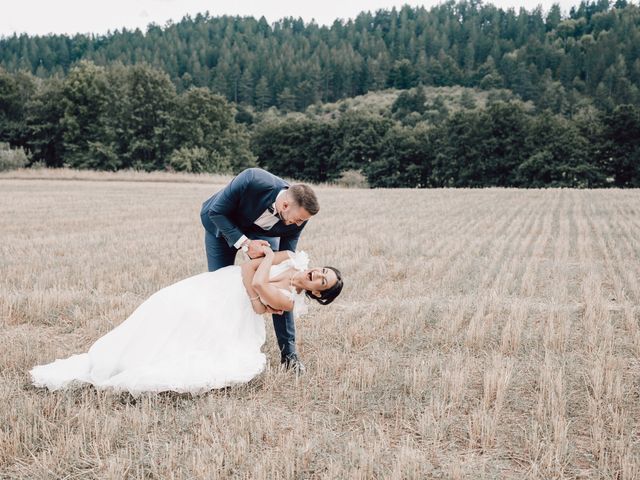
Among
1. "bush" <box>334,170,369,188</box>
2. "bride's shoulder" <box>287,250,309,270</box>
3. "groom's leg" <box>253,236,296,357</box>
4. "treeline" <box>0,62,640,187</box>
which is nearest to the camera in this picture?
"bride's shoulder" <box>287,250,309,270</box>

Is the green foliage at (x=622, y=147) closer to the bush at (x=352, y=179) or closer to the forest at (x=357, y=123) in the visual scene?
the forest at (x=357, y=123)

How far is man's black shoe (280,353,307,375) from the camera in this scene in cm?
470

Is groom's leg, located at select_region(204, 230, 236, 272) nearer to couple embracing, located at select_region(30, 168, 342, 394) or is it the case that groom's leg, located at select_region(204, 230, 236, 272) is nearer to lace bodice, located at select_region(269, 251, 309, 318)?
couple embracing, located at select_region(30, 168, 342, 394)

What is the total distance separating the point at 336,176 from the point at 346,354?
62.0 m

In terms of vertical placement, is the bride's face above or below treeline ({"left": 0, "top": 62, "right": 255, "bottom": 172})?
below

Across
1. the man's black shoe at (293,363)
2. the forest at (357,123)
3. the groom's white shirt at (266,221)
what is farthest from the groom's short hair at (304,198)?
the forest at (357,123)

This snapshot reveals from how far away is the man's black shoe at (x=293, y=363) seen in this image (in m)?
4.70

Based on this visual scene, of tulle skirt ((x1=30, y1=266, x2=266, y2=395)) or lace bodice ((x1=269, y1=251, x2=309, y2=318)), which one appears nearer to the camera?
tulle skirt ((x1=30, y1=266, x2=266, y2=395))

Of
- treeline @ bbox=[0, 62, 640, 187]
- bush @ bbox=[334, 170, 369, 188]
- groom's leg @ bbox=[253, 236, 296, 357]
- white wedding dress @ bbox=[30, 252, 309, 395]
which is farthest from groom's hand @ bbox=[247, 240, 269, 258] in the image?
bush @ bbox=[334, 170, 369, 188]

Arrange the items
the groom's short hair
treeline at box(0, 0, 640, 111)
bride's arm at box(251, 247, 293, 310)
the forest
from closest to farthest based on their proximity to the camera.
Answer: the groom's short hair < bride's arm at box(251, 247, 293, 310) < the forest < treeline at box(0, 0, 640, 111)

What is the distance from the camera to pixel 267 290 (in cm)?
426

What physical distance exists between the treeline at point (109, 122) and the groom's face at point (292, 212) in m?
50.2

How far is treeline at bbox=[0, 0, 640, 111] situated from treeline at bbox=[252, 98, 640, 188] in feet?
121

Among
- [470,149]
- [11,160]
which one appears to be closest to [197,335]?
[11,160]
